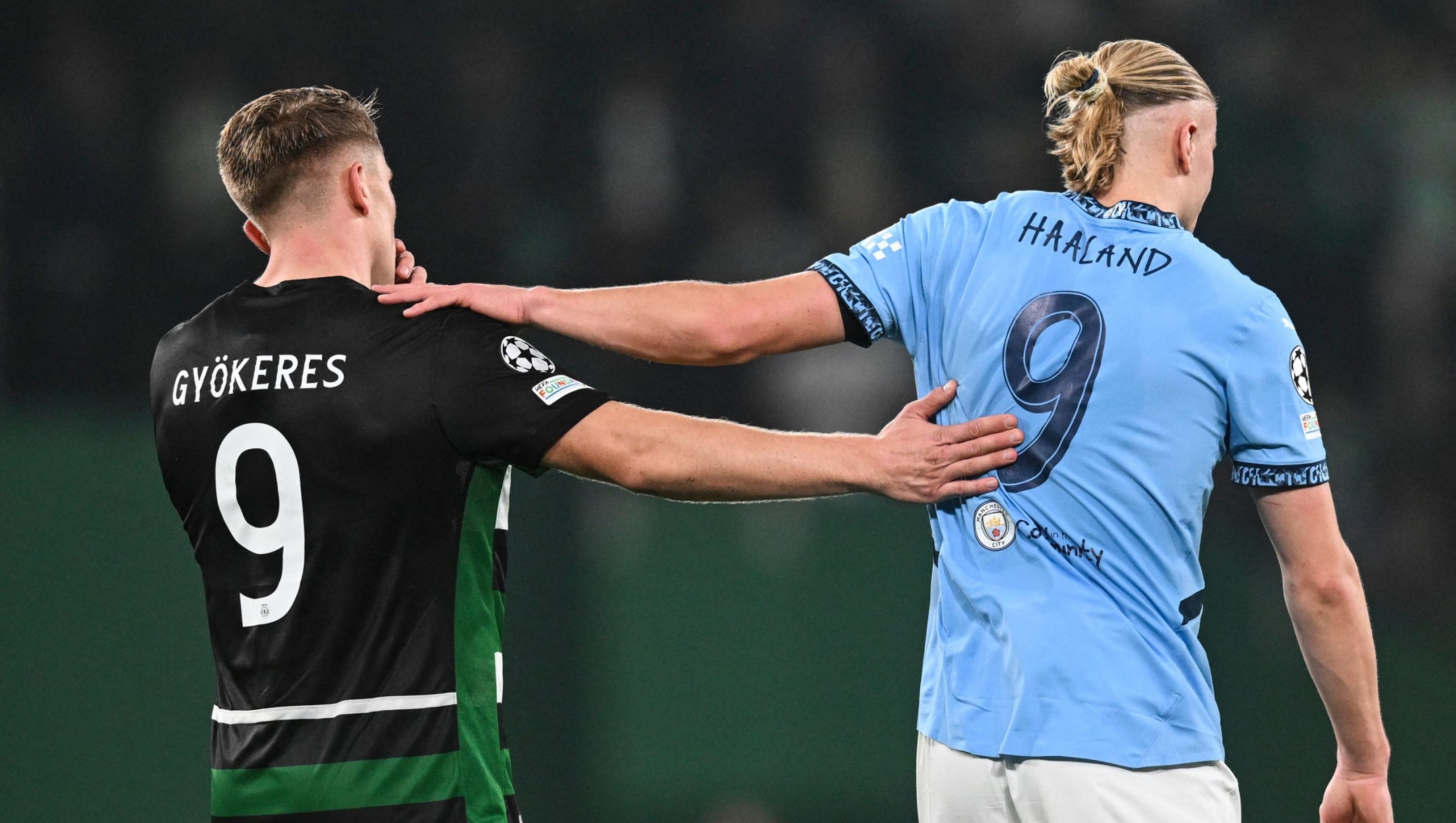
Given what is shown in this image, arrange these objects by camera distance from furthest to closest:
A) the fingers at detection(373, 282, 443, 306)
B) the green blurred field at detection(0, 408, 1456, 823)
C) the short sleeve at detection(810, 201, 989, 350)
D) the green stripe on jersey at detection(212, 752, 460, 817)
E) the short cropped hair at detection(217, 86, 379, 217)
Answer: the green blurred field at detection(0, 408, 1456, 823)
the short sleeve at detection(810, 201, 989, 350)
the short cropped hair at detection(217, 86, 379, 217)
the fingers at detection(373, 282, 443, 306)
the green stripe on jersey at detection(212, 752, 460, 817)

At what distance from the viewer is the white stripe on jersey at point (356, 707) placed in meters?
1.94

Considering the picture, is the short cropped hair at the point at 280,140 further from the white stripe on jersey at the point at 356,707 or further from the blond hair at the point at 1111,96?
the blond hair at the point at 1111,96

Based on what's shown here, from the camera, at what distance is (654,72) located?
189 inches

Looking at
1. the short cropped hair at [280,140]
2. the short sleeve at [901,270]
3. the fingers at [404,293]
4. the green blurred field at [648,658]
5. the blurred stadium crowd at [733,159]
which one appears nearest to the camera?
the fingers at [404,293]

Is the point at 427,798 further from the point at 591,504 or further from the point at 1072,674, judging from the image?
the point at 591,504

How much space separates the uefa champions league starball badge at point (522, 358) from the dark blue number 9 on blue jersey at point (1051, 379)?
0.77m

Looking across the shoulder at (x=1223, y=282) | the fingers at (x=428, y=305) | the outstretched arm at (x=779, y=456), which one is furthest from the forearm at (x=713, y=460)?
the shoulder at (x=1223, y=282)

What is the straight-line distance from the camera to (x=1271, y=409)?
6.86 ft

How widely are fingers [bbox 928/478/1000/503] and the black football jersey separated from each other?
61 cm

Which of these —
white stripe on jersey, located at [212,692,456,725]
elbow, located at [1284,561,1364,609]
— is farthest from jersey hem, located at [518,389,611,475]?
elbow, located at [1284,561,1364,609]

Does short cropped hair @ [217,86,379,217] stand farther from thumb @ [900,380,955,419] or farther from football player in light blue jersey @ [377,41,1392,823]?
thumb @ [900,380,955,419]

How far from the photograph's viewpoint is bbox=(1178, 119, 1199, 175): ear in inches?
89.0

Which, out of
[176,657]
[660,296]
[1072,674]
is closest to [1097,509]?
[1072,674]

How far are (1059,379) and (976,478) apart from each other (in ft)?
0.70
